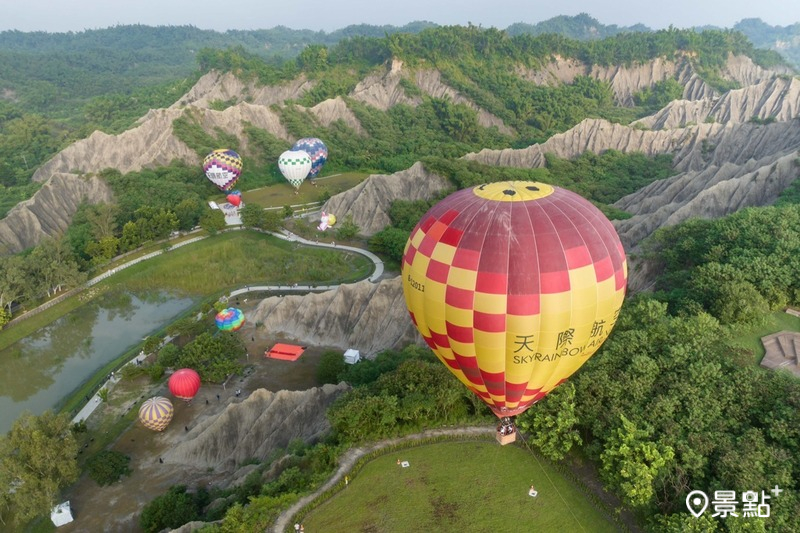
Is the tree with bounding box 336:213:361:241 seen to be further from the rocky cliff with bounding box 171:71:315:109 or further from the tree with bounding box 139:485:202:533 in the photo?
the rocky cliff with bounding box 171:71:315:109

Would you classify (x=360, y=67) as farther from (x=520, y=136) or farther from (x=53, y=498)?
(x=53, y=498)

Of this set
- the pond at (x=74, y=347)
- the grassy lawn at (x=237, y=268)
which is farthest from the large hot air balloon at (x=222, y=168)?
the pond at (x=74, y=347)

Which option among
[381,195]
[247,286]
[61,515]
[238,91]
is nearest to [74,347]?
[247,286]

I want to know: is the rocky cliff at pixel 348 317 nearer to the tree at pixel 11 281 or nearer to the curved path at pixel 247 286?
the curved path at pixel 247 286

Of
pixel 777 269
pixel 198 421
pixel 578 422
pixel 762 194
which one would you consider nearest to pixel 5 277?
pixel 198 421

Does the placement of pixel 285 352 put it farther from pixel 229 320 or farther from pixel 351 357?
pixel 229 320
